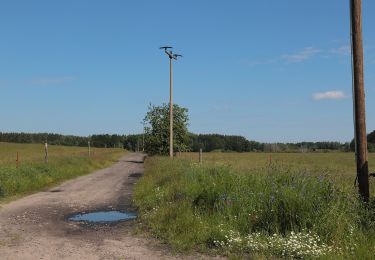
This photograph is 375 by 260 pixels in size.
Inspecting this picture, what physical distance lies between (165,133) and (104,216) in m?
40.0

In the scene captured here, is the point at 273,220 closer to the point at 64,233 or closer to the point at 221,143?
the point at 64,233

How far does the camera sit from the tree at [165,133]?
172 ft

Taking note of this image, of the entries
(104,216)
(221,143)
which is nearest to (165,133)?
(104,216)

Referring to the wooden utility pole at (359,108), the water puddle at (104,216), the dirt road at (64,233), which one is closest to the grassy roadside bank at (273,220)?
the wooden utility pole at (359,108)

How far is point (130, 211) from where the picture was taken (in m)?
13.6

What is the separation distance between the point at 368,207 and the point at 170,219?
157 inches

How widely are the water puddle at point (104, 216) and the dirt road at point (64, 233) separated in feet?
1.36

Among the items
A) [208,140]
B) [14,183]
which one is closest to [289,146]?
[208,140]

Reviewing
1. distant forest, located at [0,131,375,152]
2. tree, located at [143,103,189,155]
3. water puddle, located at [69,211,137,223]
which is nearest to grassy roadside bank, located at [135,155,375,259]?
water puddle, located at [69,211,137,223]

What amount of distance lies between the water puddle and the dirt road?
0.41 metres

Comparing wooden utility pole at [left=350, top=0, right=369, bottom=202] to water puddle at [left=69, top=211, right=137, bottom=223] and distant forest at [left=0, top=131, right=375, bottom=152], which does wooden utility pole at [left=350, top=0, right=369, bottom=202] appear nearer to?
water puddle at [left=69, top=211, right=137, bottom=223]

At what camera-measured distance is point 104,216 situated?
12688mm

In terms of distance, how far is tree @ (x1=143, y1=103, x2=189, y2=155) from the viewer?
52.5 m

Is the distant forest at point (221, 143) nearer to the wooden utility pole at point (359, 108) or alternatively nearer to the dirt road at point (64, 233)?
the dirt road at point (64, 233)
